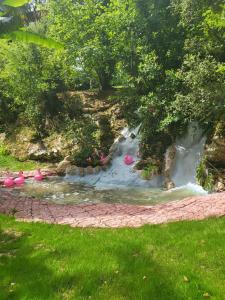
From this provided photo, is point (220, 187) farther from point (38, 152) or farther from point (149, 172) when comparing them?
point (38, 152)

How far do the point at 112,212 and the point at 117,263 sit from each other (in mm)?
4854

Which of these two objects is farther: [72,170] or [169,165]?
[72,170]

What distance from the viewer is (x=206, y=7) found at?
18.1 m

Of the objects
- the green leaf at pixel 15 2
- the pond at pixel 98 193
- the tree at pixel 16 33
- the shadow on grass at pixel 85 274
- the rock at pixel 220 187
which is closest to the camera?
the shadow on grass at pixel 85 274

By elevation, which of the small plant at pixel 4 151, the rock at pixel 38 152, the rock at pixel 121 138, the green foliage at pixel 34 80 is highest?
the green foliage at pixel 34 80

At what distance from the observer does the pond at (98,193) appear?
15.3 m

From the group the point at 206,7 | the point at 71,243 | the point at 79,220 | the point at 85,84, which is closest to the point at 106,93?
the point at 85,84

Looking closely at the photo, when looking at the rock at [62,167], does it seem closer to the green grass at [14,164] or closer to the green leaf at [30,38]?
the green grass at [14,164]

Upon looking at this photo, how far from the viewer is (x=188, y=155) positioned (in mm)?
18203

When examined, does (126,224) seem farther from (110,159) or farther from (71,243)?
(110,159)

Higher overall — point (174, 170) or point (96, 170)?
point (174, 170)

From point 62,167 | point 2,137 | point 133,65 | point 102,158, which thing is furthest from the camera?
point 2,137

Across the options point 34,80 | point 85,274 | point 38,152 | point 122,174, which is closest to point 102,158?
point 122,174

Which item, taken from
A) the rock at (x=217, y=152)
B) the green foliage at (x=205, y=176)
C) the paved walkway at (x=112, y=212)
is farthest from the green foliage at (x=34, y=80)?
the rock at (x=217, y=152)
